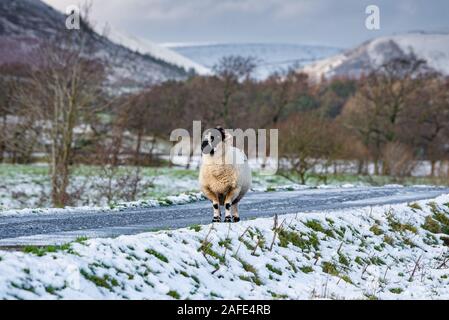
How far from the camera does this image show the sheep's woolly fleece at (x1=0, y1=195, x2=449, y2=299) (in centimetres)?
929

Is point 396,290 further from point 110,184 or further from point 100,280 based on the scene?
point 110,184

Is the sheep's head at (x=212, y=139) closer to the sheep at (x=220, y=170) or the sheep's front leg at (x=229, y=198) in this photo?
the sheep at (x=220, y=170)

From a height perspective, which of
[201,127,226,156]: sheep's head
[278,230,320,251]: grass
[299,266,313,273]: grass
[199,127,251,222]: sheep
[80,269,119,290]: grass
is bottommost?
[299,266,313,273]: grass

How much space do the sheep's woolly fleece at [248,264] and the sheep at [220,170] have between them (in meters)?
1.03

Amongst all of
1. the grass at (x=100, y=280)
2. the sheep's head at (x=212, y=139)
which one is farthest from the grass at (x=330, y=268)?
the grass at (x=100, y=280)

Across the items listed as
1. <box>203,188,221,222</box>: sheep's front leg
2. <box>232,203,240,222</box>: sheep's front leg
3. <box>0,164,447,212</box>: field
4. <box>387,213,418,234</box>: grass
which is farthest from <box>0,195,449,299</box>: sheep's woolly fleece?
<box>0,164,447,212</box>: field

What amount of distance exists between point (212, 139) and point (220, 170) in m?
0.80

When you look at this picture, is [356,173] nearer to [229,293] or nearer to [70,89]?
[70,89]

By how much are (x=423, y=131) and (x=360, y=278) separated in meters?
60.7

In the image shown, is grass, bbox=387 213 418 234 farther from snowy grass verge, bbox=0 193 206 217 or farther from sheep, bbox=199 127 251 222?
snowy grass verge, bbox=0 193 206 217

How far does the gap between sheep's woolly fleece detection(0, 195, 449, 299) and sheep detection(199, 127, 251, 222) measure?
3.39 feet

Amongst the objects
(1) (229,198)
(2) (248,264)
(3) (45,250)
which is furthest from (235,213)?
(3) (45,250)

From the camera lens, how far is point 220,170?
14.8m

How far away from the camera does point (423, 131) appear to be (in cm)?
7081
